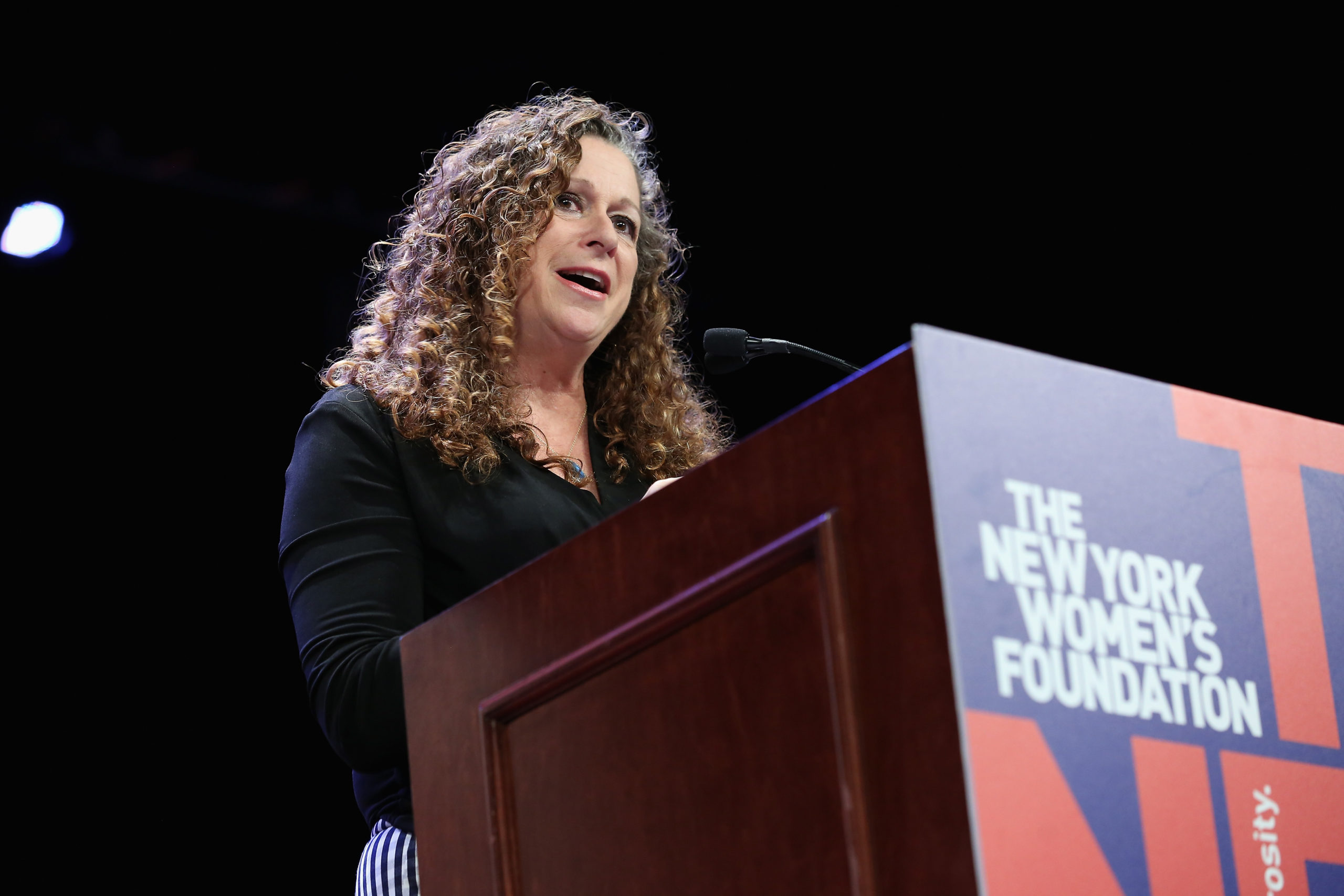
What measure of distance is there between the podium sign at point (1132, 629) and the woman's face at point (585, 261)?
101 centimetres

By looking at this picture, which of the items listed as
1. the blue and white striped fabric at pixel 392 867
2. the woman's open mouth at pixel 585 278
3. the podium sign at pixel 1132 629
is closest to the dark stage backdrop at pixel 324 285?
the woman's open mouth at pixel 585 278

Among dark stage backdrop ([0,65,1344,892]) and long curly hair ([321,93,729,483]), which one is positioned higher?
dark stage backdrop ([0,65,1344,892])

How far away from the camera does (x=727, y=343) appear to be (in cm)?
178

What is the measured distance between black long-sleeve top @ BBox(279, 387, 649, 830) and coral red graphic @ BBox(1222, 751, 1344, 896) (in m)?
0.69

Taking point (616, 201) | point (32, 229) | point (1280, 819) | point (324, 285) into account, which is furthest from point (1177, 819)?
point (324, 285)

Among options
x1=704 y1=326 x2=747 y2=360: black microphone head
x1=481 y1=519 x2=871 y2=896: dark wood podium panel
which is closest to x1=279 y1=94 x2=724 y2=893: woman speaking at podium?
x1=704 y1=326 x2=747 y2=360: black microphone head

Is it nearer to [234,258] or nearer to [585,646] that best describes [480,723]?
[585,646]

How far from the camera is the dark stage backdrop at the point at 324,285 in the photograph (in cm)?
339

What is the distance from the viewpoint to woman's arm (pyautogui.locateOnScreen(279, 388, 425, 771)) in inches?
48.4

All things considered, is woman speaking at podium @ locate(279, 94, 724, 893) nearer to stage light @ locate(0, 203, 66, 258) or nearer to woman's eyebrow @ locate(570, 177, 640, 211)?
woman's eyebrow @ locate(570, 177, 640, 211)

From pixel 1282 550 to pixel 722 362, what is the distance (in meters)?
0.93

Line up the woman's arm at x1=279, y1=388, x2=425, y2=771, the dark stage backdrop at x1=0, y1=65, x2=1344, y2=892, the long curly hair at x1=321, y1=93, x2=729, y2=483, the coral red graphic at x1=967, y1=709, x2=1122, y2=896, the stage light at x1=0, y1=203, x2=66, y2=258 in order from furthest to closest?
the stage light at x1=0, y1=203, x2=66, y2=258, the dark stage backdrop at x1=0, y1=65, x2=1344, y2=892, the long curly hair at x1=321, y1=93, x2=729, y2=483, the woman's arm at x1=279, y1=388, x2=425, y2=771, the coral red graphic at x1=967, y1=709, x2=1122, y2=896

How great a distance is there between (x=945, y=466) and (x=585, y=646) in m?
0.31

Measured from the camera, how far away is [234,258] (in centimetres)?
392
